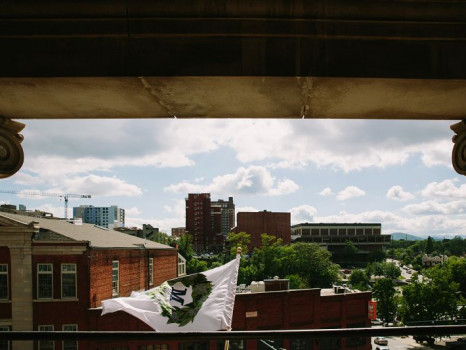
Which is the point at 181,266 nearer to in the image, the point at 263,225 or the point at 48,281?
the point at 48,281

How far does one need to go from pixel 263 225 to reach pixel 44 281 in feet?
316

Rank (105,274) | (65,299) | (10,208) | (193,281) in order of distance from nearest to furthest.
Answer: (193,281) < (65,299) < (105,274) < (10,208)

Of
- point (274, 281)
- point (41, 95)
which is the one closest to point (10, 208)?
point (274, 281)

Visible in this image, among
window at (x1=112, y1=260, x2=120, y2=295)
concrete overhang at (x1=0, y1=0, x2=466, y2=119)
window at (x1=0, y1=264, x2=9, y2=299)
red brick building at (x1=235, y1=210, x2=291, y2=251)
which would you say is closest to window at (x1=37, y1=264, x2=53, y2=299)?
window at (x1=0, y1=264, x2=9, y2=299)

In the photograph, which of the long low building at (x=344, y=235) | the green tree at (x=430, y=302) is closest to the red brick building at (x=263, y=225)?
the long low building at (x=344, y=235)

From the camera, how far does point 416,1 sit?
2736 mm

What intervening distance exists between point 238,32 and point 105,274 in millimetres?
24077

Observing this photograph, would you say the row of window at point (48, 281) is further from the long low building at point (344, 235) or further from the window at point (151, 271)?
the long low building at point (344, 235)

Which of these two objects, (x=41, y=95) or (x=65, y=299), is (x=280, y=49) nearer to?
(x=41, y=95)

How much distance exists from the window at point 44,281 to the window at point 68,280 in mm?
655

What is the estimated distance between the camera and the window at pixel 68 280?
21.7 meters

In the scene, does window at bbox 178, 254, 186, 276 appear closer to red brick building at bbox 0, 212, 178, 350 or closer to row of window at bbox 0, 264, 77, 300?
red brick building at bbox 0, 212, 178, 350

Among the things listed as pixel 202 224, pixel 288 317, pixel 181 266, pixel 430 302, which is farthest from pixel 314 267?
pixel 202 224

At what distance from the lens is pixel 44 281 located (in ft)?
70.5
